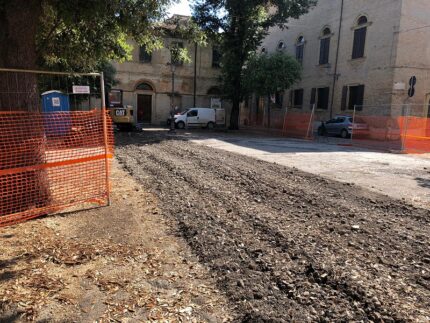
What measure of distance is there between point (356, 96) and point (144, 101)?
18296 millimetres

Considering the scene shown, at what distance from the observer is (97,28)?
7.14m

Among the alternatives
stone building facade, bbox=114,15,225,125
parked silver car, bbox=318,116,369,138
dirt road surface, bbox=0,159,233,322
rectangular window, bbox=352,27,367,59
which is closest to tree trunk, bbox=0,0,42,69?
dirt road surface, bbox=0,159,233,322

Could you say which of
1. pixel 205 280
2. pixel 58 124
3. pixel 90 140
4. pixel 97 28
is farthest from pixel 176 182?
pixel 205 280

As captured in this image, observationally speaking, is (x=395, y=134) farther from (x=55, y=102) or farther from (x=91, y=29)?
(x=91, y=29)

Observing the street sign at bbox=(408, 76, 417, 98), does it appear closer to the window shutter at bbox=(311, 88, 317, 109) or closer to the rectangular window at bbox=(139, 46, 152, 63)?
the window shutter at bbox=(311, 88, 317, 109)

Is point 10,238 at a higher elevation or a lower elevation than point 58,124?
lower

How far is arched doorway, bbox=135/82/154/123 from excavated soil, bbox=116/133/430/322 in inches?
1024

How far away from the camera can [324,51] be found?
28.4 metres

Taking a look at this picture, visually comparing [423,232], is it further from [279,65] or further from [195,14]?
[195,14]

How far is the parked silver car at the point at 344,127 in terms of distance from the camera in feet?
67.9

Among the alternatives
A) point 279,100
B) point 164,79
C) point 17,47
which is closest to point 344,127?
point 279,100

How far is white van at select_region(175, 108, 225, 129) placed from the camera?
28.5m

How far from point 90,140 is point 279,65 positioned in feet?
66.0

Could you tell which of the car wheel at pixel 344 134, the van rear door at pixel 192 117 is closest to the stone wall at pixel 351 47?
the car wheel at pixel 344 134
